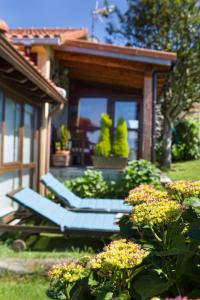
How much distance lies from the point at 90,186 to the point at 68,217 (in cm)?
306

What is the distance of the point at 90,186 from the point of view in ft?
30.2

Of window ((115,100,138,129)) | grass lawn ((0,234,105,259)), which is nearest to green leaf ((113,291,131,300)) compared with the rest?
grass lawn ((0,234,105,259))

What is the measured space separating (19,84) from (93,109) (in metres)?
5.73

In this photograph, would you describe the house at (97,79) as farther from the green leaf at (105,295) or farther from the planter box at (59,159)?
the green leaf at (105,295)

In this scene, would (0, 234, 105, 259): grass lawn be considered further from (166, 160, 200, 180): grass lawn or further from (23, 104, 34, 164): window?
(23, 104, 34, 164): window

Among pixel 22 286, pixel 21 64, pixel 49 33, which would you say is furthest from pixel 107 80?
pixel 22 286

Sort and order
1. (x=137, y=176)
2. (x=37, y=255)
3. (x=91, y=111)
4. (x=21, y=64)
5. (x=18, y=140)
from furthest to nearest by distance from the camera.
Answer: (x=91, y=111) → (x=137, y=176) → (x=18, y=140) → (x=21, y=64) → (x=37, y=255)

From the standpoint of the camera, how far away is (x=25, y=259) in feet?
15.6

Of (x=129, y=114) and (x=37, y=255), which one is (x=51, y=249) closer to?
(x=37, y=255)

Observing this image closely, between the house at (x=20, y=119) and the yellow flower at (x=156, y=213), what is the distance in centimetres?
329

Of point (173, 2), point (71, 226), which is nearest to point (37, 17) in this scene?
point (173, 2)

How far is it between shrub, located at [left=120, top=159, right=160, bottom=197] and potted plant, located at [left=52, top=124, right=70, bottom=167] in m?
2.16

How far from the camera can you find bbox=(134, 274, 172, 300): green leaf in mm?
1485

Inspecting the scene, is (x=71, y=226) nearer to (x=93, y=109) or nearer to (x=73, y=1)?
(x=93, y=109)
